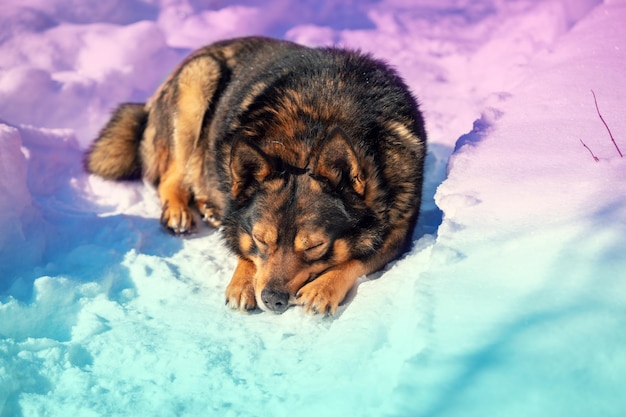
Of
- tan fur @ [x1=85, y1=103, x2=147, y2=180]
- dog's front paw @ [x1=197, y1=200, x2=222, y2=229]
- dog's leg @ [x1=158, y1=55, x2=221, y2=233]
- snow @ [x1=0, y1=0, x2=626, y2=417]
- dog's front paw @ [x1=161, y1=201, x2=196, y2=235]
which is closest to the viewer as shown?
snow @ [x1=0, y1=0, x2=626, y2=417]

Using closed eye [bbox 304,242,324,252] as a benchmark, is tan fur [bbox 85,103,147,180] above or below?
below

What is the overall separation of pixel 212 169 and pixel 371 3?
5.52 metres

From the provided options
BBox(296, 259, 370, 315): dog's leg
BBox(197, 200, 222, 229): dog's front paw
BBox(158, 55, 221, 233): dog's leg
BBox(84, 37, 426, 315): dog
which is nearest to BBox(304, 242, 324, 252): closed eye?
BBox(84, 37, 426, 315): dog

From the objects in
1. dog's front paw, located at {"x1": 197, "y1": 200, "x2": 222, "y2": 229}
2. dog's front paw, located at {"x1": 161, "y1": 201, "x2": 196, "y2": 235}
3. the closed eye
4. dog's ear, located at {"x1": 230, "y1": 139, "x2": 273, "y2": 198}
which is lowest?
dog's front paw, located at {"x1": 197, "y1": 200, "x2": 222, "y2": 229}

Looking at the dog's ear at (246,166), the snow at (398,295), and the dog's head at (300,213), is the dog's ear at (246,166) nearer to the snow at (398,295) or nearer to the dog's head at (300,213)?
the dog's head at (300,213)

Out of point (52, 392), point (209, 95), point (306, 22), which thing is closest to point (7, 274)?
point (52, 392)

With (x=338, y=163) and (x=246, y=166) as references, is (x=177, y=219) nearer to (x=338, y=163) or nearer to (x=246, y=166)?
(x=246, y=166)

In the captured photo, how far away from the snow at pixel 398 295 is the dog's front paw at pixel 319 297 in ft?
0.28

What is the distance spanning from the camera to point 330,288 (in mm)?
3518

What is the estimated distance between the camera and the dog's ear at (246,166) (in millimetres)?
3559

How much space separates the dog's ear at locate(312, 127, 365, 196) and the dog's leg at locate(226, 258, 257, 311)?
775 mm

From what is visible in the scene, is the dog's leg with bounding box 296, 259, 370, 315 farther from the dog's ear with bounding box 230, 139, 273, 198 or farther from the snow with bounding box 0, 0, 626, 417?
the dog's ear with bounding box 230, 139, 273, 198

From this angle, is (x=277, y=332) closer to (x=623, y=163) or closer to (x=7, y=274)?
(x=7, y=274)

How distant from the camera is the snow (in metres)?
2.51
